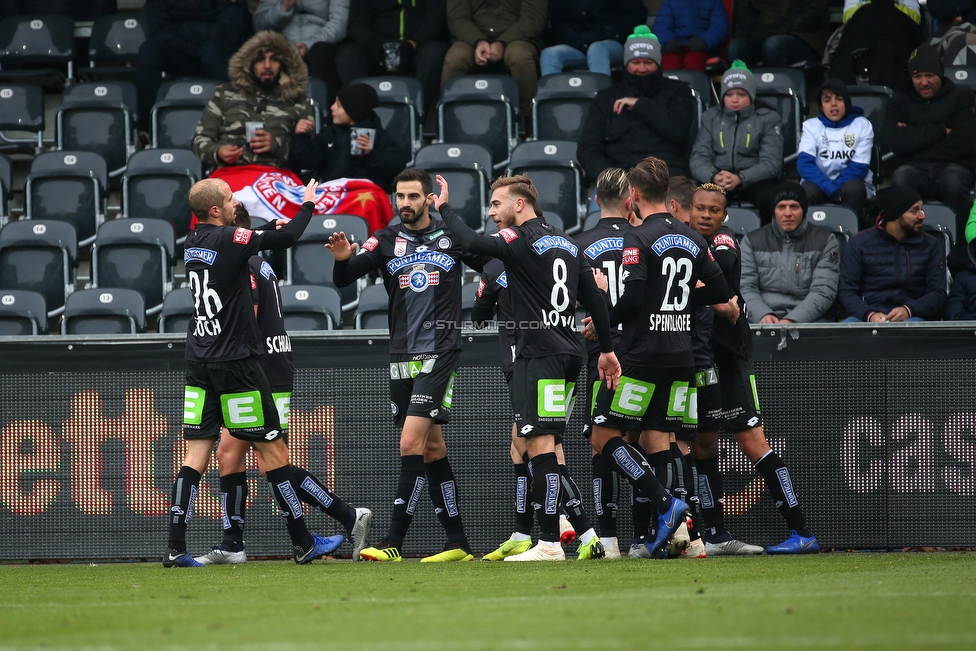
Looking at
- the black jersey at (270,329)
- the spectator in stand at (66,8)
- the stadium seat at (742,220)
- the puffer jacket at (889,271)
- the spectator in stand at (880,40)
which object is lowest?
the black jersey at (270,329)

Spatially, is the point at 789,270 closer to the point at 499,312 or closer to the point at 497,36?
the point at 499,312

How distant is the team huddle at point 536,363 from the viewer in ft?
24.2

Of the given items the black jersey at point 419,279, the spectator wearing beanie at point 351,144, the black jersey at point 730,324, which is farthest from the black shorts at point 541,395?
the spectator wearing beanie at point 351,144

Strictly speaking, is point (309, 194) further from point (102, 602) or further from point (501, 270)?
point (102, 602)

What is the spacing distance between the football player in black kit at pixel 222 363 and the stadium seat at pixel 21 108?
6.68 m

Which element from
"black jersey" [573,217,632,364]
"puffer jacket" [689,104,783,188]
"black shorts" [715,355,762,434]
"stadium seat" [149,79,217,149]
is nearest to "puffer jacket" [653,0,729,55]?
"puffer jacket" [689,104,783,188]

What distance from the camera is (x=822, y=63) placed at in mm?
13297

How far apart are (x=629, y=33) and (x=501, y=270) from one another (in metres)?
6.24

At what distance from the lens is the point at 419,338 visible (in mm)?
7914

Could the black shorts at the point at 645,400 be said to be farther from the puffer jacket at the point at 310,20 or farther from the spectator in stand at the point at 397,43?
the puffer jacket at the point at 310,20

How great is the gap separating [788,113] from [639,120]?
1.77 meters

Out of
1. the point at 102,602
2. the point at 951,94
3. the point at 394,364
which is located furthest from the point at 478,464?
the point at 951,94

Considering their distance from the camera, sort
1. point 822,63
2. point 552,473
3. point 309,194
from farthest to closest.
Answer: point 822,63, point 309,194, point 552,473

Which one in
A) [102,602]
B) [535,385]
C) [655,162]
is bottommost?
[102,602]
